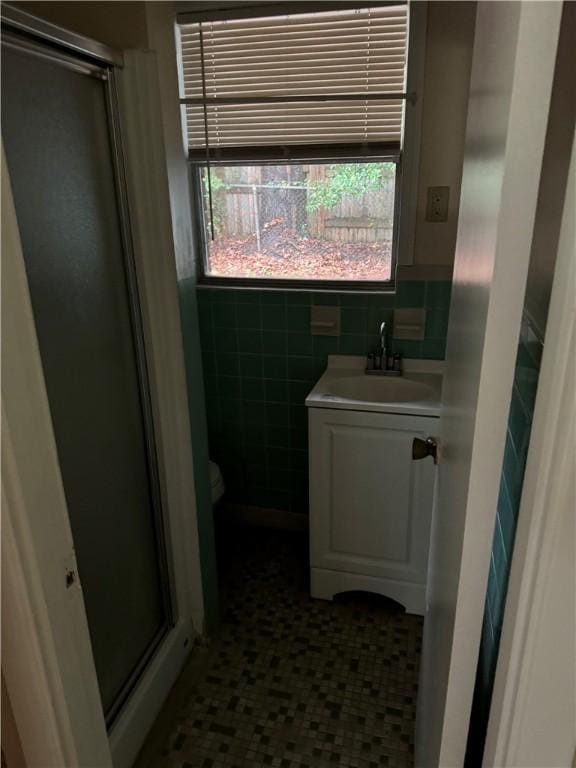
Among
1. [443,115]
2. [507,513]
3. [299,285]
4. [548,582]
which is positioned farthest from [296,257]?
[548,582]

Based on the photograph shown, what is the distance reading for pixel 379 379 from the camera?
83.0 inches

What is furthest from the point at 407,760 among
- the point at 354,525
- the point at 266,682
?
the point at 354,525

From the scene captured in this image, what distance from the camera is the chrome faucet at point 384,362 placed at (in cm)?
211

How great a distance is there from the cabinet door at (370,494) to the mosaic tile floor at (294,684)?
21 cm

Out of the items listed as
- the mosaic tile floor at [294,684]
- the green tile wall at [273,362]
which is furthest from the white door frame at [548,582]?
the green tile wall at [273,362]

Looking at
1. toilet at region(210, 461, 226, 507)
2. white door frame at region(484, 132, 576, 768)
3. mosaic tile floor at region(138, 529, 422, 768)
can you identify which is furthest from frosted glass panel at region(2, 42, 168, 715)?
white door frame at region(484, 132, 576, 768)

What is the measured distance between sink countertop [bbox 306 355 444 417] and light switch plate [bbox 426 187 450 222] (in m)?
0.55

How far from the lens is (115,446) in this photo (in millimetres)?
1373

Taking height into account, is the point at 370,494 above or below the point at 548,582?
below

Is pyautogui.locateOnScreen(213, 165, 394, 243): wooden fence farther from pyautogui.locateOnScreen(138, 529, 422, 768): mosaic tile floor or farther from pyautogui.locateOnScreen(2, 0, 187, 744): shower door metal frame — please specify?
pyautogui.locateOnScreen(138, 529, 422, 768): mosaic tile floor

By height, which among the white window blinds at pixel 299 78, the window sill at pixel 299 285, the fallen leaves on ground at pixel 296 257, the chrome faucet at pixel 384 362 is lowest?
the chrome faucet at pixel 384 362

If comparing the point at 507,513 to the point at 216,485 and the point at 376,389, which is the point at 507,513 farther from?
the point at 216,485

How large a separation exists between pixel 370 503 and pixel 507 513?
3.57ft

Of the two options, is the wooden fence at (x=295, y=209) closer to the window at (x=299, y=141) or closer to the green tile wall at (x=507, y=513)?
the window at (x=299, y=141)
